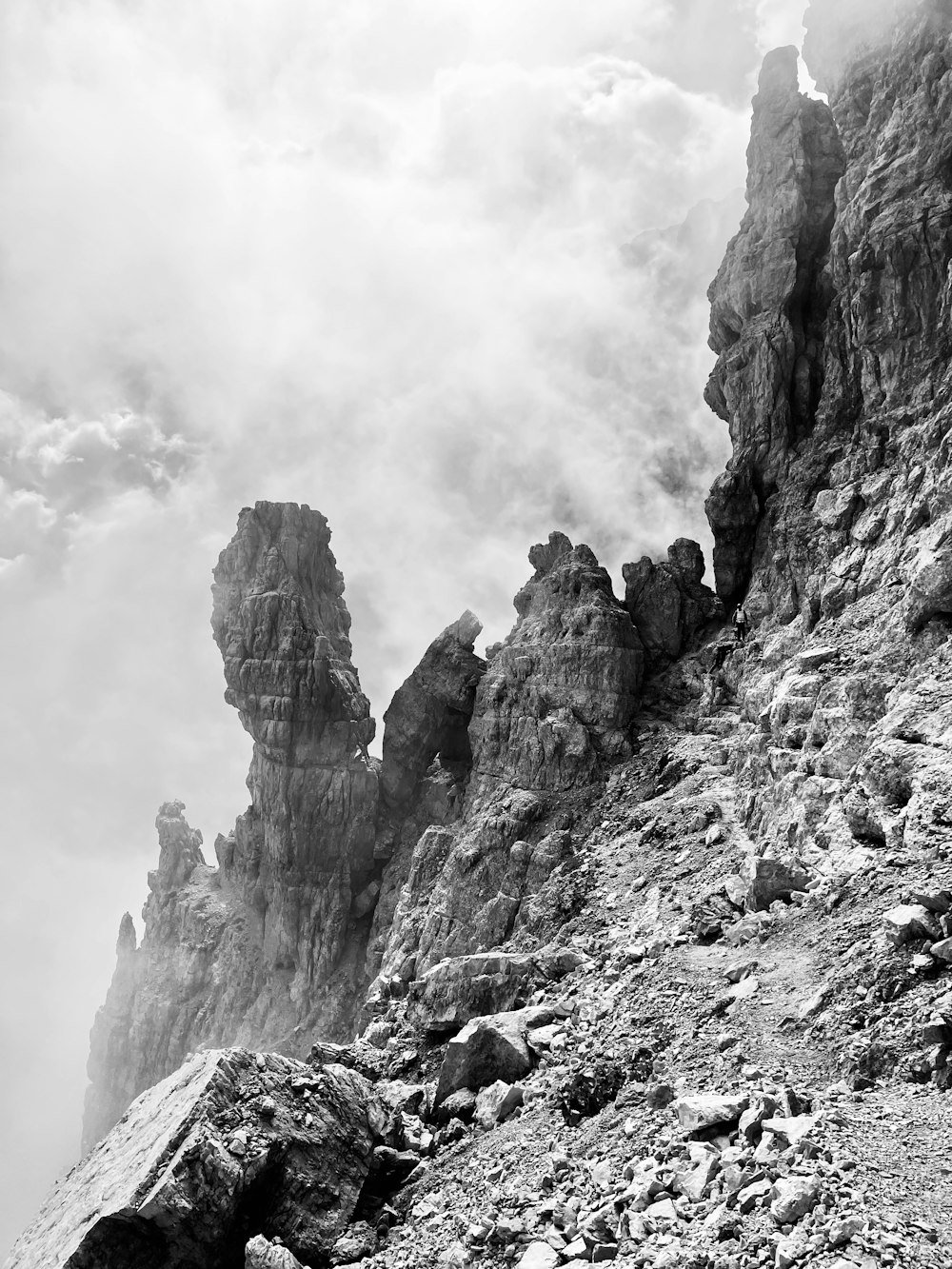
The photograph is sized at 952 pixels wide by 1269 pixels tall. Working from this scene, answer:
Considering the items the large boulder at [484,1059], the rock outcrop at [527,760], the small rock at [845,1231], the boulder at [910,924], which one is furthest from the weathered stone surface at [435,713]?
the small rock at [845,1231]

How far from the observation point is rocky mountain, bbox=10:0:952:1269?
46.6 ft

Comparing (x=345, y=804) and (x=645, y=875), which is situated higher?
(x=345, y=804)

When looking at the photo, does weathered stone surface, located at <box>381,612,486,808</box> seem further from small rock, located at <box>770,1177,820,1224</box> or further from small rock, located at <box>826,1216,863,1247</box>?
small rock, located at <box>826,1216,863,1247</box>

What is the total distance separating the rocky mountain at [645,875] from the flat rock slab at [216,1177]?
0.10 m

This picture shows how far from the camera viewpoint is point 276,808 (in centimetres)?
7244

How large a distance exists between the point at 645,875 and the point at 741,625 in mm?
24858

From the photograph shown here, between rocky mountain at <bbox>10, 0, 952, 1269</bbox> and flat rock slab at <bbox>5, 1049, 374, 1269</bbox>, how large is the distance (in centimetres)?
10

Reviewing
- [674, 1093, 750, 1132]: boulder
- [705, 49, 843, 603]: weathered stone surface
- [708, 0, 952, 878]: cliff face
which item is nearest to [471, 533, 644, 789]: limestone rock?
[708, 0, 952, 878]: cliff face

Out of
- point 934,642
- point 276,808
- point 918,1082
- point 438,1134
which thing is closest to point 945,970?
point 918,1082

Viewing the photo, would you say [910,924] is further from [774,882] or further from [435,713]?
[435,713]

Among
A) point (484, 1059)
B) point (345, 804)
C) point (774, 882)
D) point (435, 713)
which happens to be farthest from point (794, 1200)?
point (345, 804)

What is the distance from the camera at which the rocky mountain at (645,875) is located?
14195 millimetres

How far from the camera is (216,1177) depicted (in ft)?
57.4

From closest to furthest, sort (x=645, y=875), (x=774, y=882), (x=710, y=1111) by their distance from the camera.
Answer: (x=710, y=1111)
(x=774, y=882)
(x=645, y=875)
